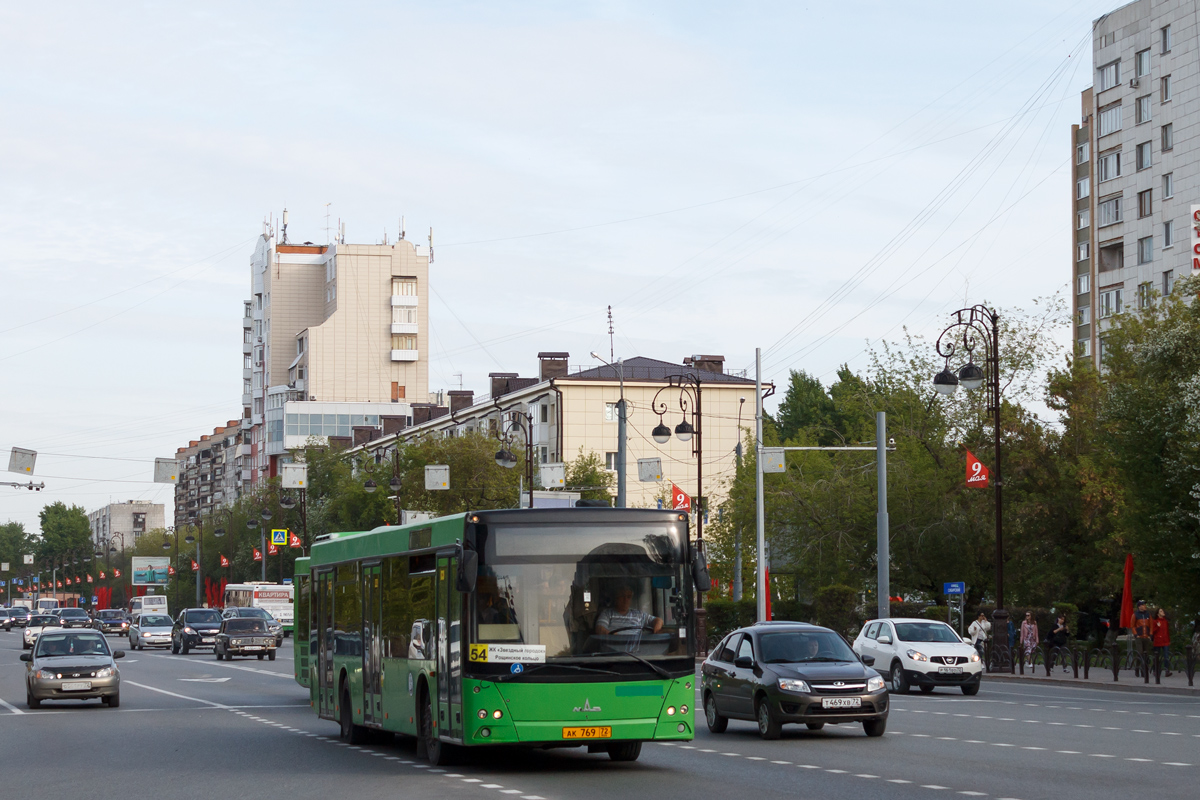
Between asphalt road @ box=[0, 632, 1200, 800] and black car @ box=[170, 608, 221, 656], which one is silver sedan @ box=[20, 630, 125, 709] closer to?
asphalt road @ box=[0, 632, 1200, 800]

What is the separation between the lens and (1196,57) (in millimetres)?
75875

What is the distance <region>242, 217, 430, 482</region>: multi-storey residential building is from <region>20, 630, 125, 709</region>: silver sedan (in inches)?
4321

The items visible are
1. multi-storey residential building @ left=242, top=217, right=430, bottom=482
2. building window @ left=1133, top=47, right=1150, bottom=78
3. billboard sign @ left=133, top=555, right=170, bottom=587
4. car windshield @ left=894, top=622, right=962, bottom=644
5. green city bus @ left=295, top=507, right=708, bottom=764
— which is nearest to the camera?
green city bus @ left=295, top=507, right=708, bottom=764

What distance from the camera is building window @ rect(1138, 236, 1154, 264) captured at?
80.5m

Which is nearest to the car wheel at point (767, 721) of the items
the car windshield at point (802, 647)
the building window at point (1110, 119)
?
the car windshield at point (802, 647)

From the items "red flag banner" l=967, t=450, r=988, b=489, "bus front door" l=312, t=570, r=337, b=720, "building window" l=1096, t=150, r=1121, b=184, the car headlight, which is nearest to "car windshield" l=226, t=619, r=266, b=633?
"red flag banner" l=967, t=450, r=988, b=489

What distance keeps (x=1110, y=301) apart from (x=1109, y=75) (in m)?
11.8

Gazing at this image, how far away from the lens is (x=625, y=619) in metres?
16.9

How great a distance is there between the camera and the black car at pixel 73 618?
86.5m

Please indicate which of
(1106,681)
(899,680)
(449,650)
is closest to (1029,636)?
(1106,681)

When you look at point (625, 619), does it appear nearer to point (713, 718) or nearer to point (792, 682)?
point (792, 682)

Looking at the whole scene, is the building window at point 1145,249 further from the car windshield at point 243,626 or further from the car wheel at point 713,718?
the car wheel at point 713,718

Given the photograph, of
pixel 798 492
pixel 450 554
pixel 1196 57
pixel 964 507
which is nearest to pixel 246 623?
pixel 798 492

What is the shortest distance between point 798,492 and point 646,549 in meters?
43.3
